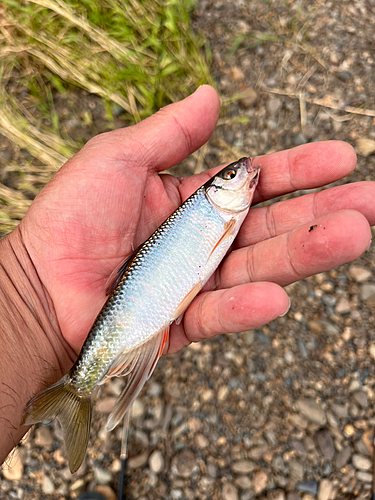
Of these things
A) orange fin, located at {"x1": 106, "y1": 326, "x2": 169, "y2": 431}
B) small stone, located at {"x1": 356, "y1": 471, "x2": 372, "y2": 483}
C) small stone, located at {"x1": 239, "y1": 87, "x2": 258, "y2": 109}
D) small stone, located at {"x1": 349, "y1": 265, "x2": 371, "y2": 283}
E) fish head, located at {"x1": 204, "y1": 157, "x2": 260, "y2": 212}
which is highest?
fish head, located at {"x1": 204, "y1": 157, "x2": 260, "y2": 212}

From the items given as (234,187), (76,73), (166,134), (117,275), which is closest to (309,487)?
(117,275)

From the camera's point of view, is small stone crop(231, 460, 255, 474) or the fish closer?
the fish

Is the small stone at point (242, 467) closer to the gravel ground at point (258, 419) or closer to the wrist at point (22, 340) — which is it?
the gravel ground at point (258, 419)

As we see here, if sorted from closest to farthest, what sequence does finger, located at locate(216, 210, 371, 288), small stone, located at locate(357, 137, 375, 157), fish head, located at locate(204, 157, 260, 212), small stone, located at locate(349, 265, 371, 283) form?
finger, located at locate(216, 210, 371, 288)
fish head, located at locate(204, 157, 260, 212)
small stone, located at locate(349, 265, 371, 283)
small stone, located at locate(357, 137, 375, 157)

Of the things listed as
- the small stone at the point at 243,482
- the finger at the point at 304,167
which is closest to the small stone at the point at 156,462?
the small stone at the point at 243,482

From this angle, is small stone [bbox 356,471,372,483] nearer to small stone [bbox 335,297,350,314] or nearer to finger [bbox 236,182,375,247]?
small stone [bbox 335,297,350,314]

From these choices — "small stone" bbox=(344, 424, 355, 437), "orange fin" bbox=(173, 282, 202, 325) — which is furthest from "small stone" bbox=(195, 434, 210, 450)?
"orange fin" bbox=(173, 282, 202, 325)

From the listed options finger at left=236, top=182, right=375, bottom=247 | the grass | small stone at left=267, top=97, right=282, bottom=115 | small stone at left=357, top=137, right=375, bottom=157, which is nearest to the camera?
finger at left=236, top=182, right=375, bottom=247
